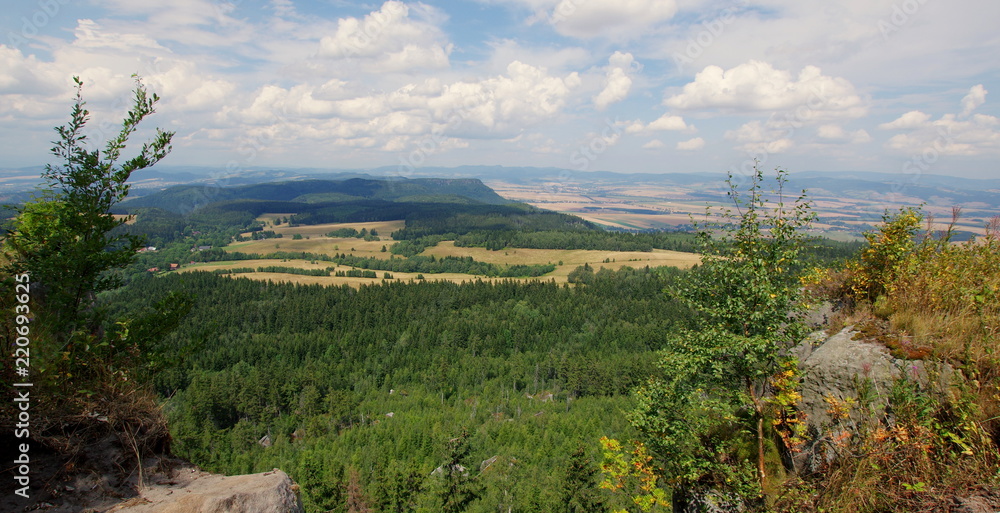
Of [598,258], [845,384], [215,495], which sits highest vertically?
[845,384]

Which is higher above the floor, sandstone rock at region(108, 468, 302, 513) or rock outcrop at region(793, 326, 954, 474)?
rock outcrop at region(793, 326, 954, 474)

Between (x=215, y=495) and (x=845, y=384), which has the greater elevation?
(x=845, y=384)

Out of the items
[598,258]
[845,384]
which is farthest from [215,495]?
[598,258]

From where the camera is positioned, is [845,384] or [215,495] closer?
[215,495]

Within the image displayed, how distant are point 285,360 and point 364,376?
20717mm

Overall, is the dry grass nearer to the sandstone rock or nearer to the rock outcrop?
the rock outcrop

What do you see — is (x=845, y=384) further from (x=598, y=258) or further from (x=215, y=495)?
(x=598, y=258)

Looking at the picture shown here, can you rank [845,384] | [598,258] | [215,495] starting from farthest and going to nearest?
[598,258] < [845,384] < [215,495]

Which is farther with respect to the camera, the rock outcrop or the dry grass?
the dry grass

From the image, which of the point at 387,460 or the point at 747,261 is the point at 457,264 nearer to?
the point at 387,460

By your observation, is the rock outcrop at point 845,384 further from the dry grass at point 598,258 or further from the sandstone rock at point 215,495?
the dry grass at point 598,258

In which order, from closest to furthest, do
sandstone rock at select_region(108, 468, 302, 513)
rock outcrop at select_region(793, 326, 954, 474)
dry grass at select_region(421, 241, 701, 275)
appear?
sandstone rock at select_region(108, 468, 302, 513) → rock outcrop at select_region(793, 326, 954, 474) → dry grass at select_region(421, 241, 701, 275)

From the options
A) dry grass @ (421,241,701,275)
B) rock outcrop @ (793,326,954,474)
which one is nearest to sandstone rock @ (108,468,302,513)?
rock outcrop @ (793,326,954,474)

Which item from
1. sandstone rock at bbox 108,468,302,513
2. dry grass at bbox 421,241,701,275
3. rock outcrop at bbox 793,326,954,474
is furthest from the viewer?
dry grass at bbox 421,241,701,275
